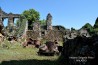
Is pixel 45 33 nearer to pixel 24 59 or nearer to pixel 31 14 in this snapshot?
pixel 24 59

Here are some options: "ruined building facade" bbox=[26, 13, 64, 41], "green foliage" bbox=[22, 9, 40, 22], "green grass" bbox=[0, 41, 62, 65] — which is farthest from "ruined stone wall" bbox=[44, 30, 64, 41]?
"green foliage" bbox=[22, 9, 40, 22]

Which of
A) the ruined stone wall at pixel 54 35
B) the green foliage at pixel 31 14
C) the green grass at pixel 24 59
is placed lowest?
the green grass at pixel 24 59

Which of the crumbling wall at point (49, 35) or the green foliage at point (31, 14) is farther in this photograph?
the green foliage at point (31, 14)

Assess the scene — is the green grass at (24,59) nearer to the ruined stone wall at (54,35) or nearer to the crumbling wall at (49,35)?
the crumbling wall at (49,35)

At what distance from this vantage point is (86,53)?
35.3 ft

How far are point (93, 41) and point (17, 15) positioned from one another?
154ft

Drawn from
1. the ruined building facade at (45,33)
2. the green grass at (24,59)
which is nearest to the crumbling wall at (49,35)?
the ruined building facade at (45,33)

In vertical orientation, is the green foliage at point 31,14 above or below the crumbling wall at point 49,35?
above

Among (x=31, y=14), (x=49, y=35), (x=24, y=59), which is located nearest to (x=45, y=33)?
(x=49, y=35)

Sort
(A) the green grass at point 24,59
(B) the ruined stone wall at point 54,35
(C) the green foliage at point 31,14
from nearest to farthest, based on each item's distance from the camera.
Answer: (A) the green grass at point 24,59
(B) the ruined stone wall at point 54,35
(C) the green foliage at point 31,14

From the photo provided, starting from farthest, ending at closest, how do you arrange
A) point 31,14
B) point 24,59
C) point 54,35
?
point 31,14 < point 54,35 < point 24,59

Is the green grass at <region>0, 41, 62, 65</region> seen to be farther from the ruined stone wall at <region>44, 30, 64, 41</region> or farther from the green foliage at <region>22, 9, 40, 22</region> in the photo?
the green foliage at <region>22, 9, 40, 22</region>

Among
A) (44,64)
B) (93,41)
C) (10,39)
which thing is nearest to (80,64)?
(93,41)

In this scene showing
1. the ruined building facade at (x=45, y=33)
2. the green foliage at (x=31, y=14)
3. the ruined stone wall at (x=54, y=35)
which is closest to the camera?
→ the ruined building facade at (x=45, y=33)
